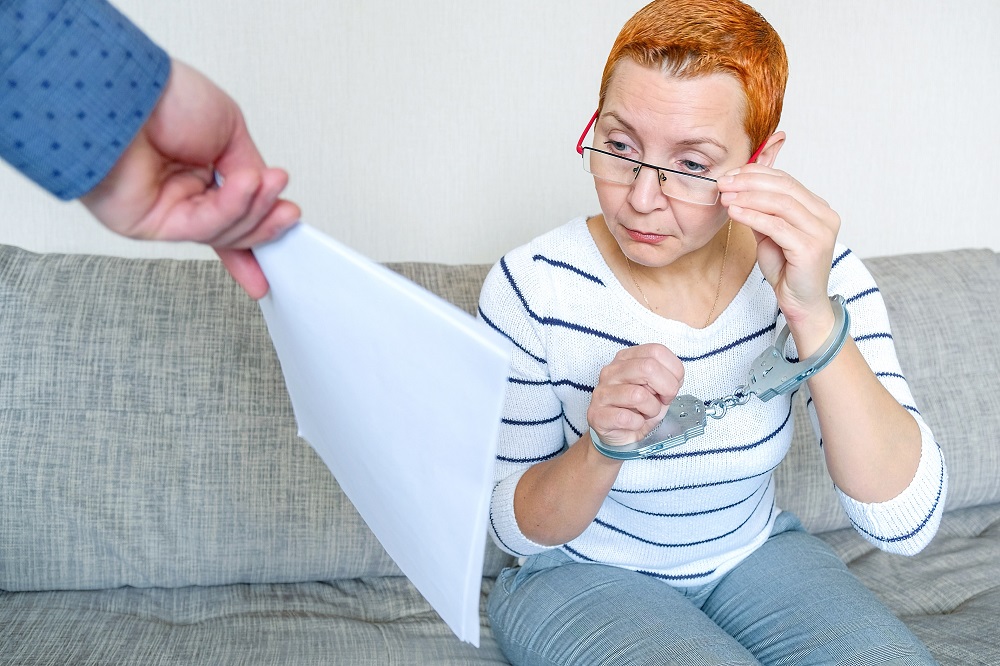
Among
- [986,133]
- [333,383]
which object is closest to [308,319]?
[333,383]

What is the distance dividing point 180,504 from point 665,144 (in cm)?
101

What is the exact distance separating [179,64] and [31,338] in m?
1.02

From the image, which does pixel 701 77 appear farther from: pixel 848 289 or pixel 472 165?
pixel 472 165

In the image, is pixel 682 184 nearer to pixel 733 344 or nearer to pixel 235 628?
pixel 733 344

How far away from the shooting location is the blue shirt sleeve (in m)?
0.65

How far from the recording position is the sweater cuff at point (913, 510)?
1.22 meters

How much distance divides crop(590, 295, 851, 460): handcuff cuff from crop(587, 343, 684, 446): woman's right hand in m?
0.03

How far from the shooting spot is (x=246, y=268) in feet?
2.75

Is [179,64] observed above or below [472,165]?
above

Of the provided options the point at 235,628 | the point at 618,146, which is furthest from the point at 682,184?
the point at 235,628

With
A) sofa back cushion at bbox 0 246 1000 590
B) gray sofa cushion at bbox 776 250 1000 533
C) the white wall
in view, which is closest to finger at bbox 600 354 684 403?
sofa back cushion at bbox 0 246 1000 590

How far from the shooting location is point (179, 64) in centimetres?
71

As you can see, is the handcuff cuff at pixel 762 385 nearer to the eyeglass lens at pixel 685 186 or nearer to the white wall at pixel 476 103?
the eyeglass lens at pixel 685 186

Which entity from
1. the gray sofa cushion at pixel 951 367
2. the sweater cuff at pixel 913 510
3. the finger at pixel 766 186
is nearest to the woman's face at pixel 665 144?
the finger at pixel 766 186
